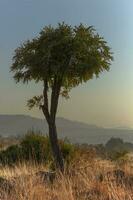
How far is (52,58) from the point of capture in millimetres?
22906

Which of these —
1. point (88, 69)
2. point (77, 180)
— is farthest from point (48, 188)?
point (88, 69)

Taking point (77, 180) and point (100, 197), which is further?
point (77, 180)

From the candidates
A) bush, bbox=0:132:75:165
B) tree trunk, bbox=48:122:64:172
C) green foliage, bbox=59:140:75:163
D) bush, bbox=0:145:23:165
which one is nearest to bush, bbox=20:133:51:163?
bush, bbox=0:132:75:165

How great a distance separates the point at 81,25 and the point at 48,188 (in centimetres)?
1082

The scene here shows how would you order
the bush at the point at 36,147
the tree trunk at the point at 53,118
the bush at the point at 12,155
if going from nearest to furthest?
the tree trunk at the point at 53,118, the bush at the point at 12,155, the bush at the point at 36,147

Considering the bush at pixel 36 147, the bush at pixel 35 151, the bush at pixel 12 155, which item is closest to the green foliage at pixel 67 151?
the bush at pixel 35 151

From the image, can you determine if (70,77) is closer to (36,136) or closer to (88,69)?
(88,69)

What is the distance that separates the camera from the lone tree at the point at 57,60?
2267cm

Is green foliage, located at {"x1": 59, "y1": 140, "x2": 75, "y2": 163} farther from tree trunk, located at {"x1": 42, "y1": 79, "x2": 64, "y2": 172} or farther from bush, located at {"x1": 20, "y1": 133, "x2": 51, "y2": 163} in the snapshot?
tree trunk, located at {"x1": 42, "y1": 79, "x2": 64, "y2": 172}

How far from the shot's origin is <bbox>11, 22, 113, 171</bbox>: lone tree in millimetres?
22672

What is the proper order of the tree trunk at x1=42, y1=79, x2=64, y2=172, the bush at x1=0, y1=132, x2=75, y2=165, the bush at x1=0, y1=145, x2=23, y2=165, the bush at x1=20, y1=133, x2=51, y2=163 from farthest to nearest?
1. the bush at x1=20, y1=133, x2=51, y2=163
2. the bush at x1=0, y1=132, x2=75, y2=165
3. the bush at x1=0, y1=145, x2=23, y2=165
4. the tree trunk at x1=42, y1=79, x2=64, y2=172

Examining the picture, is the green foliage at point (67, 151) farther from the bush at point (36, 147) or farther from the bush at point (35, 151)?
the bush at point (36, 147)

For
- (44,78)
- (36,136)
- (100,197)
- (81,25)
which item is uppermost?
(81,25)

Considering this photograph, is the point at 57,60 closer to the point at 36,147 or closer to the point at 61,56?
the point at 61,56
